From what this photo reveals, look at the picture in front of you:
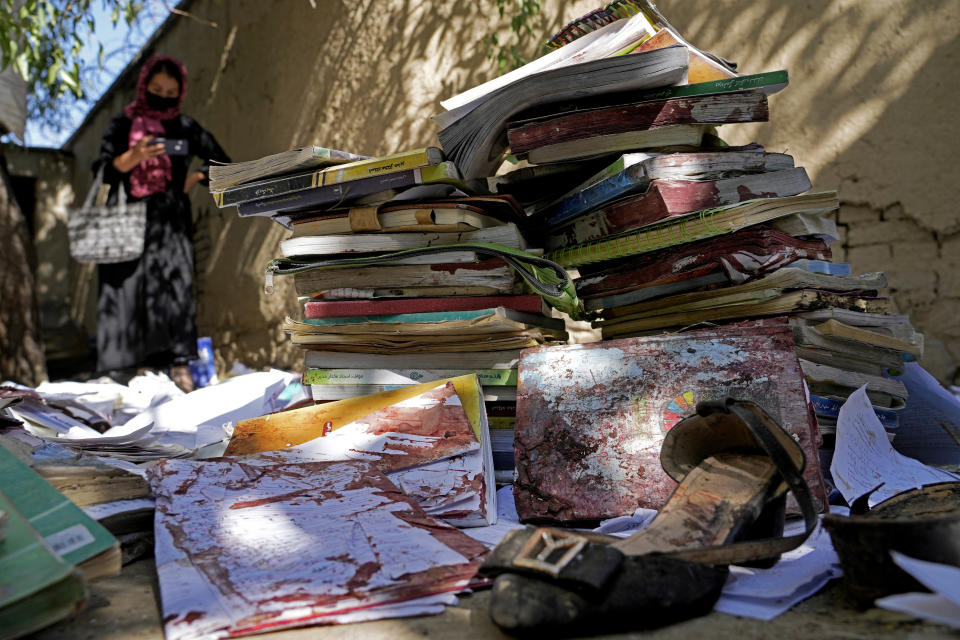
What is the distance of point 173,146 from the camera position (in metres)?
3.82

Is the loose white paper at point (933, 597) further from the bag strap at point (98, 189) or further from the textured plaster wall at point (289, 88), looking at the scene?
the bag strap at point (98, 189)

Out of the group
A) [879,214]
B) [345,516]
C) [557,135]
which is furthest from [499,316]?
[879,214]

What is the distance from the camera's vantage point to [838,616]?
34.9 inches

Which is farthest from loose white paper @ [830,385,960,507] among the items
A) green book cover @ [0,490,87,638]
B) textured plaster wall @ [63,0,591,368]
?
textured plaster wall @ [63,0,591,368]

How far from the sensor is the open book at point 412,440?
1439 millimetres

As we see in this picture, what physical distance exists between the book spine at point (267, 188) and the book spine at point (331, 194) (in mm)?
15

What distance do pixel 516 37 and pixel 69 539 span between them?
10.4 feet

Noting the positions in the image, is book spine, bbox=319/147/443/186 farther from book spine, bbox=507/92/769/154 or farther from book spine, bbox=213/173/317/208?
book spine, bbox=507/92/769/154

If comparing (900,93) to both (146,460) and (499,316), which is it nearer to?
(499,316)

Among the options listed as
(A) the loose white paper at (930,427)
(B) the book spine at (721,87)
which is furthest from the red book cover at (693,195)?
(A) the loose white paper at (930,427)

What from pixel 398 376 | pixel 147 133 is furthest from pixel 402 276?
pixel 147 133

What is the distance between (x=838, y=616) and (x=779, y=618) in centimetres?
7

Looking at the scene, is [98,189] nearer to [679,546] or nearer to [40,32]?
[40,32]

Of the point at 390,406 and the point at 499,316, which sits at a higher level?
the point at 499,316
